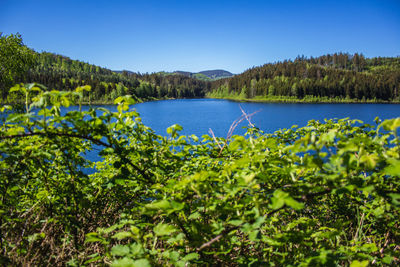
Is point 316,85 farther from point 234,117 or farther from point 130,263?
point 130,263

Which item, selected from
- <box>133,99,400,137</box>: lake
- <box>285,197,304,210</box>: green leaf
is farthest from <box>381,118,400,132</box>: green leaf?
<box>133,99,400,137</box>: lake

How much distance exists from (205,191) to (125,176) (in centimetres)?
82

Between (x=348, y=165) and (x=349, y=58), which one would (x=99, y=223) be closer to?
(x=348, y=165)

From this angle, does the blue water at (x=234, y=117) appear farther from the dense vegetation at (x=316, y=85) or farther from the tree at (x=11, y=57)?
the dense vegetation at (x=316, y=85)

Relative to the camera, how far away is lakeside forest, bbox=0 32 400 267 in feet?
4.05

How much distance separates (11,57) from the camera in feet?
51.2

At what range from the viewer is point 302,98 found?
10962cm

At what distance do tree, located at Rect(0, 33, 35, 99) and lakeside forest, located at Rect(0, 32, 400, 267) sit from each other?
17453 mm

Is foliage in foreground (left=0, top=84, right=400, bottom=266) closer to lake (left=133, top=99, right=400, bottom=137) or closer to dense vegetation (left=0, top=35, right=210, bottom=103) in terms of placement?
dense vegetation (left=0, top=35, right=210, bottom=103)

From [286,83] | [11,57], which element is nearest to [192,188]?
[11,57]

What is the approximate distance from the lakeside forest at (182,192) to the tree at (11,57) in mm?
17453

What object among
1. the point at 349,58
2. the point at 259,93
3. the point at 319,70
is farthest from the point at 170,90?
the point at 349,58

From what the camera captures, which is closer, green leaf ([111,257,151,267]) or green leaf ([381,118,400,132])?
green leaf ([381,118,400,132])

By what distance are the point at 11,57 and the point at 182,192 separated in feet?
68.6
